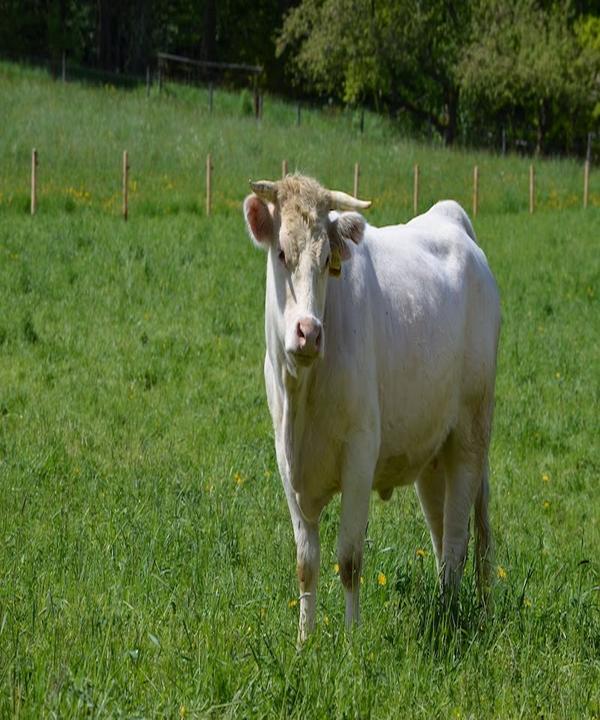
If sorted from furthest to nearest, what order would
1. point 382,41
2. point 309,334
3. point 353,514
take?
point 382,41 → point 353,514 → point 309,334

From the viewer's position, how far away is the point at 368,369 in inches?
247

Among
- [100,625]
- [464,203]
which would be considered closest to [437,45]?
[464,203]

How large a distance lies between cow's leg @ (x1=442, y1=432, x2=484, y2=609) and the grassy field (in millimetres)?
184

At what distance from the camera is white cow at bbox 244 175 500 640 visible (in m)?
5.84

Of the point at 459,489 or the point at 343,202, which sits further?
the point at 459,489

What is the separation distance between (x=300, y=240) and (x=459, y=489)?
225 centimetres

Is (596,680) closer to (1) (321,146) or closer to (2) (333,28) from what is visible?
(1) (321,146)

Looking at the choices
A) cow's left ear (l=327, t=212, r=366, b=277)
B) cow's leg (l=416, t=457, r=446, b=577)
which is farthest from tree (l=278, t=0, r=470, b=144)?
cow's left ear (l=327, t=212, r=366, b=277)

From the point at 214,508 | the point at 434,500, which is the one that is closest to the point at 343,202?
the point at 434,500

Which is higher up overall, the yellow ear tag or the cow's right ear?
the cow's right ear

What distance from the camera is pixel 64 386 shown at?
12.8 m

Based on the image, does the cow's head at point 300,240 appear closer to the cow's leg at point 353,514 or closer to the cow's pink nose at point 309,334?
the cow's pink nose at point 309,334

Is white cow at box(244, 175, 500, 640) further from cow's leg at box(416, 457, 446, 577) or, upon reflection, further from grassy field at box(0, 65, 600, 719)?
grassy field at box(0, 65, 600, 719)

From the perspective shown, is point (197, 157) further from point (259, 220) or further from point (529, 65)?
point (259, 220)
